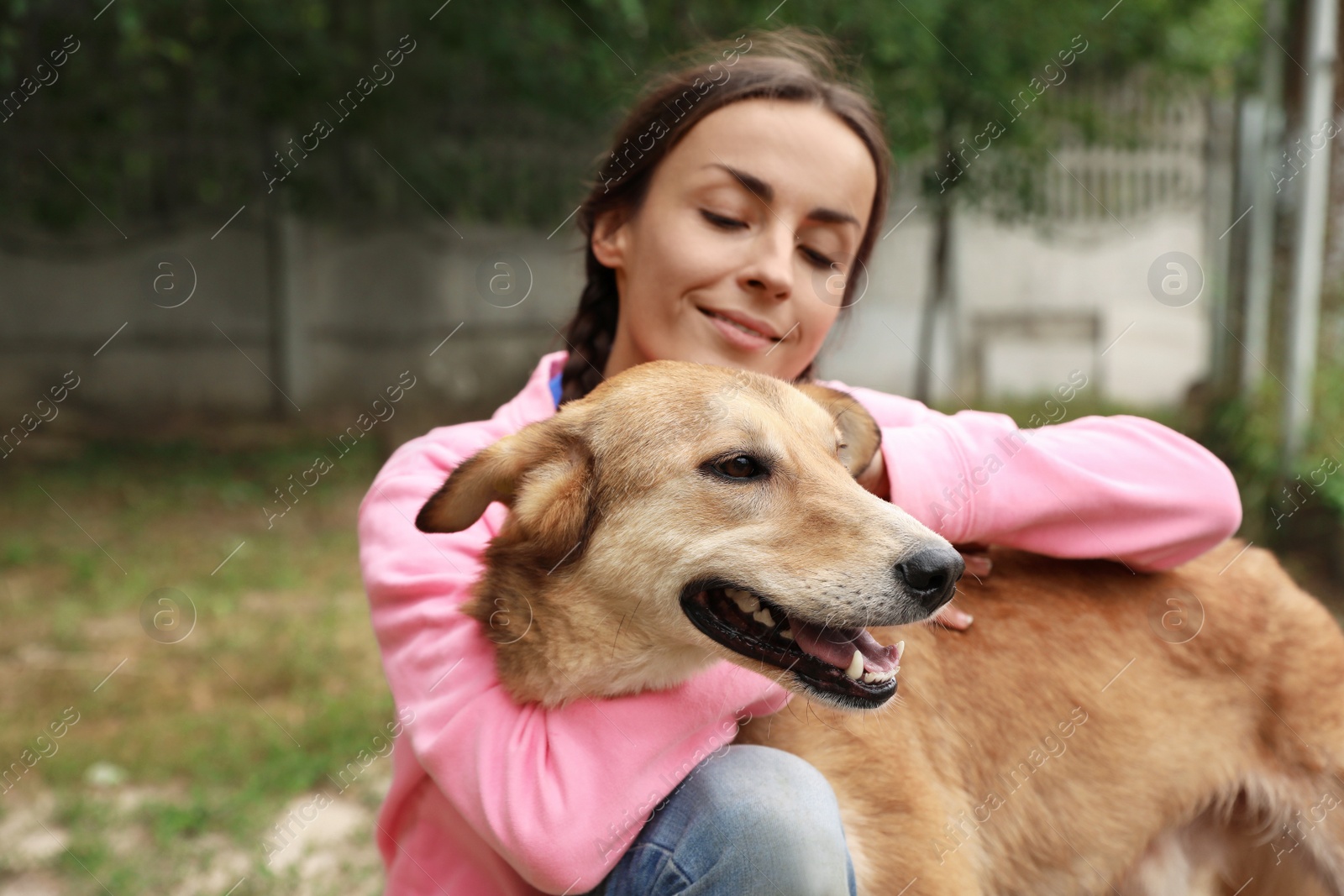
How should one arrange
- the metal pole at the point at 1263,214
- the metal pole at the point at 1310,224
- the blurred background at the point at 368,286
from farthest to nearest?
the metal pole at the point at 1263,214
the metal pole at the point at 1310,224
the blurred background at the point at 368,286

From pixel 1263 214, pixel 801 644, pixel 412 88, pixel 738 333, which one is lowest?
pixel 412 88

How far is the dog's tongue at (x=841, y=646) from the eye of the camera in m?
1.94

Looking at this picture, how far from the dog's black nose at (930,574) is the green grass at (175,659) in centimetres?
247

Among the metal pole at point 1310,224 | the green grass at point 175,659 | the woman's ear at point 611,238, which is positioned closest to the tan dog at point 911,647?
the woman's ear at point 611,238

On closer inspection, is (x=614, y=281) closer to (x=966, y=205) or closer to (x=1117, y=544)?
(x=1117, y=544)

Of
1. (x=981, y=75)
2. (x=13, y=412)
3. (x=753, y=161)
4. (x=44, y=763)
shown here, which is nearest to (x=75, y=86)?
(x=13, y=412)

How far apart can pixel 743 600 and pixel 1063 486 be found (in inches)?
29.5

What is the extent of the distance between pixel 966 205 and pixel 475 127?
4.80 metres

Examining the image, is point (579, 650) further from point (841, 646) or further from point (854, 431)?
point (854, 431)

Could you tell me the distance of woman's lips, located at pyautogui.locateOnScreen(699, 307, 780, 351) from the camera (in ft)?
8.55

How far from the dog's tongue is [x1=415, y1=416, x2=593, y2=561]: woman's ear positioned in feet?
1.61

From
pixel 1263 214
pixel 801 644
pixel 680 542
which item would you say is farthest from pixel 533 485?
pixel 1263 214

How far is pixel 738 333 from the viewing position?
262cm

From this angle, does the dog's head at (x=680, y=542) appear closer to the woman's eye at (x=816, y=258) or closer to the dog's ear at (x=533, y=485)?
the dog's ear at (x=533, y=485)
